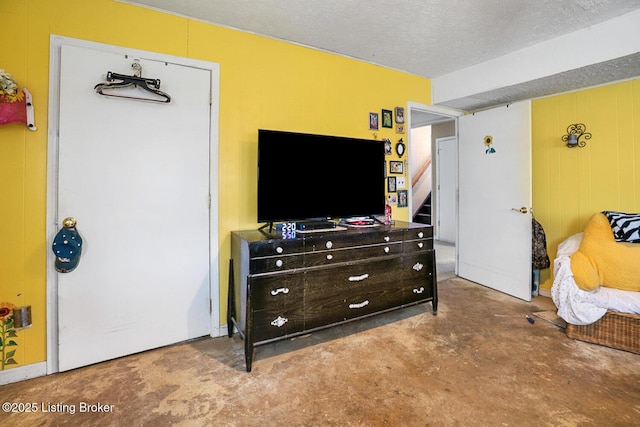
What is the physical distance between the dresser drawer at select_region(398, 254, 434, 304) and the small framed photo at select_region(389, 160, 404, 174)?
100 centimetres

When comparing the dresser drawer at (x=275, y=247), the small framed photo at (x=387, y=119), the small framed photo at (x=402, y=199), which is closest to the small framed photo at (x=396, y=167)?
the small framed photo at (x=402, y=199)

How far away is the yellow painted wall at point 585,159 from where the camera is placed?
2684 millimetres

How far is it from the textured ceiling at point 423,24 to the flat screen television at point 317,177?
2.83ft

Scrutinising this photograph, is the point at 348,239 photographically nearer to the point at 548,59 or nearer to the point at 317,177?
the point at 317,177

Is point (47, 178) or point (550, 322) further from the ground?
point (47, 178)

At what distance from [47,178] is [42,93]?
1.72 ft

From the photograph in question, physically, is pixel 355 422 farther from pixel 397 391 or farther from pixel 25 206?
pixel 25 206

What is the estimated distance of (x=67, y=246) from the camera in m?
1.81

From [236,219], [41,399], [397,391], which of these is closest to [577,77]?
[397,391]

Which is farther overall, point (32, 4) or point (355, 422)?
point (32, 4)

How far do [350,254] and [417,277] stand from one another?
0.77 meters

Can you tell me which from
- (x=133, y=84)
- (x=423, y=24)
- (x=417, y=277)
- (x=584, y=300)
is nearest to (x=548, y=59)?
(x=423, y=24)

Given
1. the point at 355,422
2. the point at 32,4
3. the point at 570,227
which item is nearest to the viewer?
the point at 355,422

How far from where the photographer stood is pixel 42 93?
1.83 m
